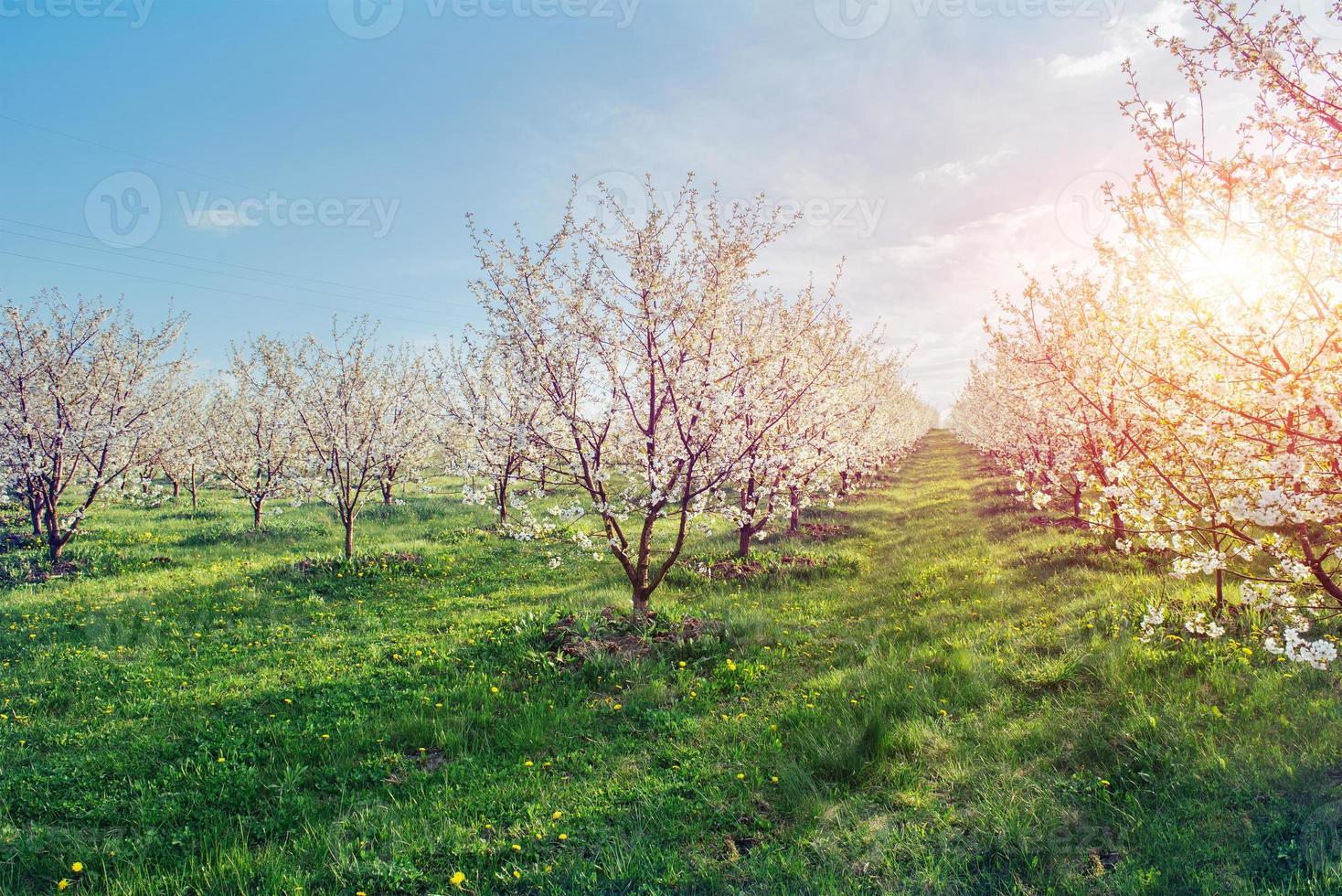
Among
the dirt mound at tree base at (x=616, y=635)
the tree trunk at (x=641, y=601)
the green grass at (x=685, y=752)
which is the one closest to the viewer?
the green grass at (x=685, y=752)

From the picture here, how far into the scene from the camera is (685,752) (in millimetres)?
6484

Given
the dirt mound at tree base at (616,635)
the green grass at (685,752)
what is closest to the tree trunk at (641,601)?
the dirt mound at tree base at (616,635)

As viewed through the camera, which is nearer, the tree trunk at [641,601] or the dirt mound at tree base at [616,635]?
the dirt mound at tree base at [616,635]

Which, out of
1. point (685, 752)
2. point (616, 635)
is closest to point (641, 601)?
point (616, 635)

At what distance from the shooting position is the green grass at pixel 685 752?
460cm

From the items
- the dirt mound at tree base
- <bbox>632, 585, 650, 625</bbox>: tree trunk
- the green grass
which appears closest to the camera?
the green grass

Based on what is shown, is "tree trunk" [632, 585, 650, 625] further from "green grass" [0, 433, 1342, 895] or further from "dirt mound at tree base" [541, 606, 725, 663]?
"green grass" [0, 433, 1342, 895]

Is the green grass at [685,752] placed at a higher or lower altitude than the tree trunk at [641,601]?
lower

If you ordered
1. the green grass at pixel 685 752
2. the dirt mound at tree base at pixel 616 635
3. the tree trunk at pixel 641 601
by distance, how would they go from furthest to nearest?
the tree trunk at pixel 641 601 < the dirt mound at tree base at pixel 616 635 < the green grass at pixel 685 752

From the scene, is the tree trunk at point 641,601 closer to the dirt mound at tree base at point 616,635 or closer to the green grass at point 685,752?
the dirt mound at tree base at point 616,635

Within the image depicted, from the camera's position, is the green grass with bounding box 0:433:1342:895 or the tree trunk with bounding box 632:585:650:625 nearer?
the green grass with bounding box 0:433:1342:895

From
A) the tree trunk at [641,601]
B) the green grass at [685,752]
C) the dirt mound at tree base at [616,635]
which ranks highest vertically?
the tree trunk at [641,601]

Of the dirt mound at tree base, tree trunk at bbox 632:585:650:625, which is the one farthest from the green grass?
tree trunk at bbox 632:585:650:625

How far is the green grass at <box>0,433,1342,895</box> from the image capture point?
460 cm
